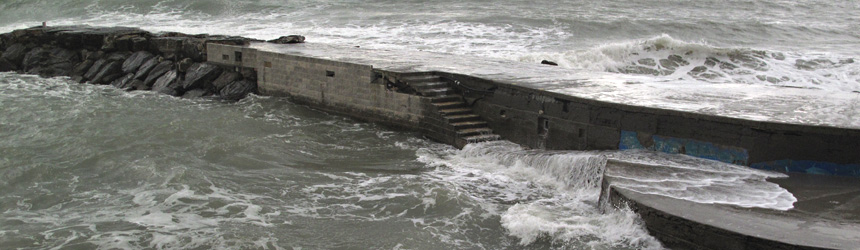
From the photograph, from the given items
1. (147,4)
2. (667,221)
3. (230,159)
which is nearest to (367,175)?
(230,159)

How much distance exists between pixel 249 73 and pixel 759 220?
1134 cm

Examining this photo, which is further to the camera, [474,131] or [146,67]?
[146,67]

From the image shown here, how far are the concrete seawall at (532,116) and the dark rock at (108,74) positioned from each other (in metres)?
2.93

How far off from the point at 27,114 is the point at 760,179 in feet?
40.6

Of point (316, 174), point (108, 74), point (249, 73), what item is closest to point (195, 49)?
point (249, 73)

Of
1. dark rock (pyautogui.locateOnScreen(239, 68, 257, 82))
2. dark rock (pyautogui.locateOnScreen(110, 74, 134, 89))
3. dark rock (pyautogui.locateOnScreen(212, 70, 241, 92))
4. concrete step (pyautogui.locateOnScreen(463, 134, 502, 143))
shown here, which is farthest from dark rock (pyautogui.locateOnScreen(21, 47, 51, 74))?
concrete step (pyautogui.locateOnScreen(463, 134, 502, 143))

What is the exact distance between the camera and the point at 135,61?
17.7m

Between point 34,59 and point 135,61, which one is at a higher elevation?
point 135,61

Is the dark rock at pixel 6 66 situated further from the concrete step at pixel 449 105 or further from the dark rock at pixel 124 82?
the concrete step at pixel 449 105

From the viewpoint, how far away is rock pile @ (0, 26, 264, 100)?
16062 mm

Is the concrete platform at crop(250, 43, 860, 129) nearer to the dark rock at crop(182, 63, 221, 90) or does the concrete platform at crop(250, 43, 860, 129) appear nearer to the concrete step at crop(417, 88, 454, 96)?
the concrete step at crop(417, 88, 454, 96)

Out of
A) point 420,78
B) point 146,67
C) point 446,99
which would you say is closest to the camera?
point 446,99

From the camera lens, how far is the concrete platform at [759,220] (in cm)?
619

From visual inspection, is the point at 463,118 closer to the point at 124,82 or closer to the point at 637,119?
the point at 637,119
